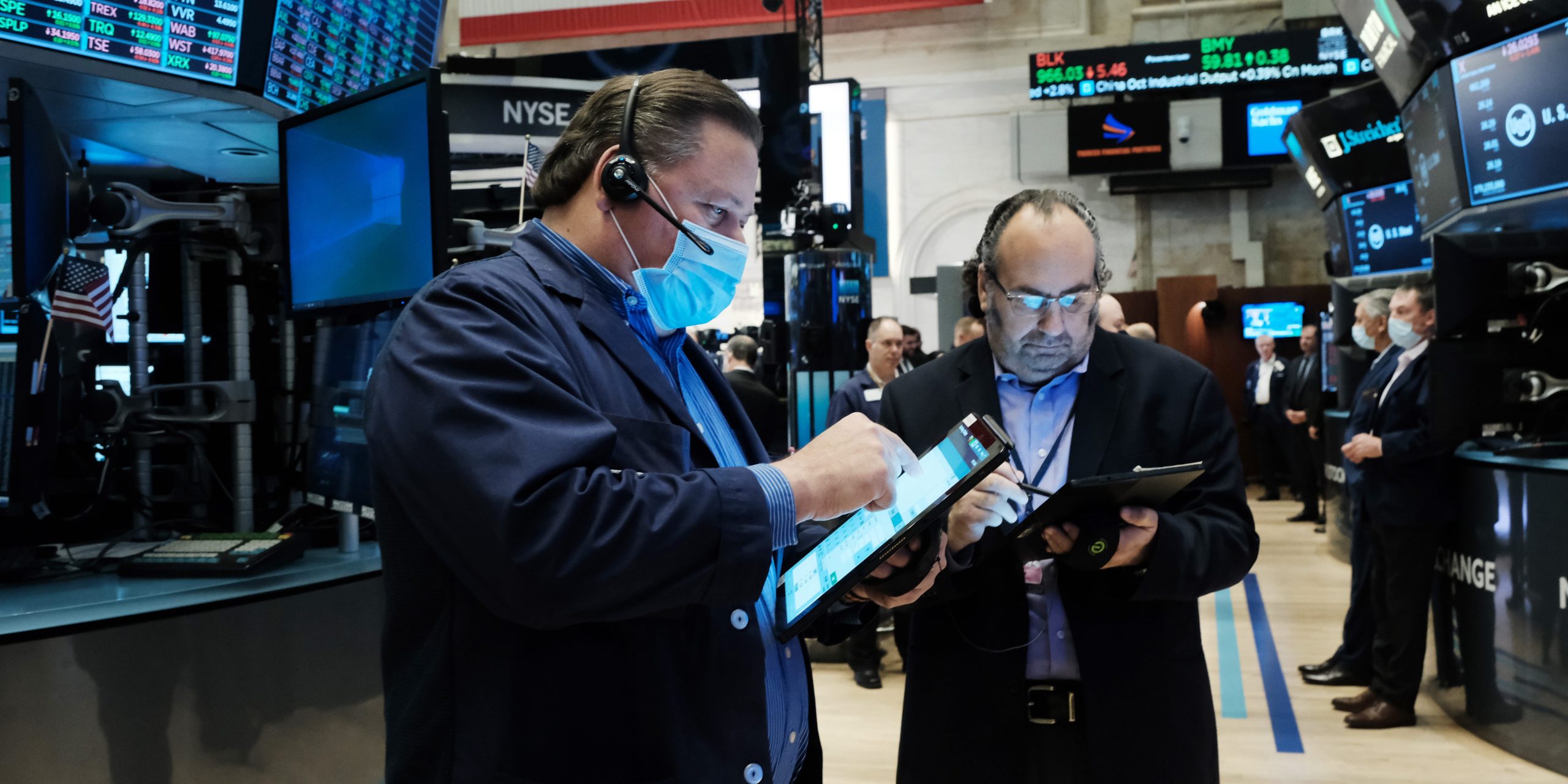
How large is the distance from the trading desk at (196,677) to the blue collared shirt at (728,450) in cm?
150

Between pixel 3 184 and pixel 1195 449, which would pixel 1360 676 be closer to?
pixel 1195 449

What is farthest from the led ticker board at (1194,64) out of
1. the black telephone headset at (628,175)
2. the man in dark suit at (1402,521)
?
the black telephone headset at (628,175)

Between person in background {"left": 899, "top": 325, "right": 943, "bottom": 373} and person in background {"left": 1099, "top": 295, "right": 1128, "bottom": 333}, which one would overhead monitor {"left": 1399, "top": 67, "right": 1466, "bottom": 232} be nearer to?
person in background {"left": 1099, "top": 295, "right": 1128, "bottom": 333}

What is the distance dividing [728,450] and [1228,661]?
5217 millimetres

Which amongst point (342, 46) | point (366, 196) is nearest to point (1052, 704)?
point (366, 196)

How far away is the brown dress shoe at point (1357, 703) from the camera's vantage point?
4816 millimetres

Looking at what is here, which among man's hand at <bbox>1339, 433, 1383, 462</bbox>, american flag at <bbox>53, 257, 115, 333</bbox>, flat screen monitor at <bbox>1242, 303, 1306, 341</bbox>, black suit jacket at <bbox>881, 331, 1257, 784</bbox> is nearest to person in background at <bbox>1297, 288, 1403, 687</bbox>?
man's hand at <bbox>1339, 433, 1383, 462</bbox>

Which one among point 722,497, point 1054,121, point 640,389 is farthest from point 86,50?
point 1054,121

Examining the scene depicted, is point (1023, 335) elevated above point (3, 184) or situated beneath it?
situated beneath

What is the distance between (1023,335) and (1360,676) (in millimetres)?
4411

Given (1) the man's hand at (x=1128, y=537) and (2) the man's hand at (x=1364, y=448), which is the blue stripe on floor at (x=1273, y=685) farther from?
(1) the man's hand at (x=1128, y=537)

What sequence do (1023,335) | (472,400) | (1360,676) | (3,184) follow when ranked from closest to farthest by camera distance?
(472,400) → (1023,335) → (3,184) → (1360,676)

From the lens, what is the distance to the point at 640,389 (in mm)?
1207

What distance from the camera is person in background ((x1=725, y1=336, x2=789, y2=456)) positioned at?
19.6ft
